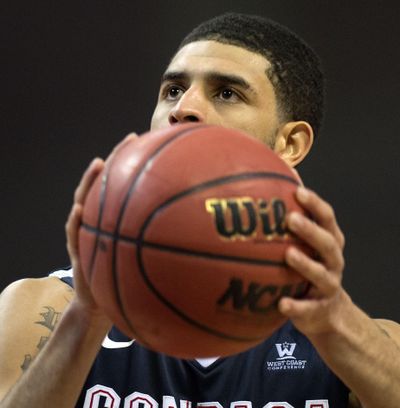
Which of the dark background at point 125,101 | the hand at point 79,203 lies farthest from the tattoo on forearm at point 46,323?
the dark background at point 125,101

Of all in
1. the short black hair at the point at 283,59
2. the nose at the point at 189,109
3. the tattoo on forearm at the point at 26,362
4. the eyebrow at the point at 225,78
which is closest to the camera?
the tattoo on forearm at the point at 26,362

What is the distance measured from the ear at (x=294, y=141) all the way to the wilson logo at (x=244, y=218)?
914 millimetres

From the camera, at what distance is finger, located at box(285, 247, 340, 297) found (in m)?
1.04

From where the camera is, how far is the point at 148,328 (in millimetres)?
1090

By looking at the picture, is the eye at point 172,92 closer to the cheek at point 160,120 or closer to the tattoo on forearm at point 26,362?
the cheek at point 160,120

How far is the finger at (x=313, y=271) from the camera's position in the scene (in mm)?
1044

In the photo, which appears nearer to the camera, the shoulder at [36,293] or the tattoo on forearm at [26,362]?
the tattoo on forearm at [26,362]

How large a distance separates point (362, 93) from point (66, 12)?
1.54 meters

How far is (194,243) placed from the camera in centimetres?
102

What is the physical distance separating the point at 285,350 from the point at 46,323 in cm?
58

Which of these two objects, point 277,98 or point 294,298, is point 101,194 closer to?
point 294,298

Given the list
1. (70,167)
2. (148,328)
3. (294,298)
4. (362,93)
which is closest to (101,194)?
(148,328)

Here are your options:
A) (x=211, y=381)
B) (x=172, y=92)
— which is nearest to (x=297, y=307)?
(x=211, y=381)

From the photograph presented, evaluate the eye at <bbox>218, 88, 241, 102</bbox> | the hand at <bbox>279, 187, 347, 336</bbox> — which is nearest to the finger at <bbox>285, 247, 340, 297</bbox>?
the hand at <bbox>279, 187, 347, 336</bbox>
